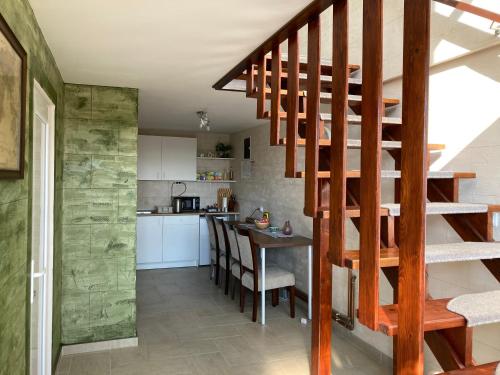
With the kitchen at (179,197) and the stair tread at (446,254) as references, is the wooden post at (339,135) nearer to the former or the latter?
the stair tread at (446,254)

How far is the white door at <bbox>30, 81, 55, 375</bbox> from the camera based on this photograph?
235cm

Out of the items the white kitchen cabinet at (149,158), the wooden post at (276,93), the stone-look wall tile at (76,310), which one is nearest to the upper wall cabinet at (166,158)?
the white kitchen cabinet at (149,158)

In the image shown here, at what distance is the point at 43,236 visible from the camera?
2.60 m

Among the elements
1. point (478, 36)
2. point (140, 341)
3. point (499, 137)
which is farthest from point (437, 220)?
point (140, 341)

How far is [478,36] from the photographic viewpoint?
2.10m

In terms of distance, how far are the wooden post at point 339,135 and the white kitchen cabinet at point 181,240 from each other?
4.89m

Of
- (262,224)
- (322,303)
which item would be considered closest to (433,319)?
(322,303)

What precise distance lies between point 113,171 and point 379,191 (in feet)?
8.49

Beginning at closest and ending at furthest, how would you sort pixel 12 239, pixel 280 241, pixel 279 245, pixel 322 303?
pixel 12 239 < pixel 322 303 < pixel 279 245 < pixel 280 241

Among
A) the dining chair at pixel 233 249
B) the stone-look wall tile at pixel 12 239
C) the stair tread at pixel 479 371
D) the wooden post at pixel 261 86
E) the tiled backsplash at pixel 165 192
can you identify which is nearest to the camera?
the stair tread at pixel 479 371

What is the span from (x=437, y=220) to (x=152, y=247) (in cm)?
475

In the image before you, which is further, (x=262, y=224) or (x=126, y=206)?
(x=262, y=224)

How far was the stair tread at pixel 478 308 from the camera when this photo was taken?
1.35 metres

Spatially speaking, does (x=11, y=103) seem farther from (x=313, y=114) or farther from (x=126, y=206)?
(x=126, y=206)
